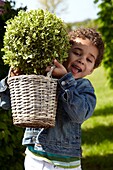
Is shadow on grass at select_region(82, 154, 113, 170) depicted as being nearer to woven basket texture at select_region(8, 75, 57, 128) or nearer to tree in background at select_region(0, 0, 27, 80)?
tree in background at select_region(0, 0, 27, 80)

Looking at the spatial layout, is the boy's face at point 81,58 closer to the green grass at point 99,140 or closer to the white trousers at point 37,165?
the white trousers at point 37,165

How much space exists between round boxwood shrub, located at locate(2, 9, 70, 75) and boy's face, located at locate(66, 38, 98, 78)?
79 mm

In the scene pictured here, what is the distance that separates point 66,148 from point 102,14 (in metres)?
9.54

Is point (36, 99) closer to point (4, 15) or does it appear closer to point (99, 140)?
point (4, 15)

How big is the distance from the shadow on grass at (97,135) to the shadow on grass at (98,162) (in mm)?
1028

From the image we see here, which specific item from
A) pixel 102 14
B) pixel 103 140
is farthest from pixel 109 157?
pixel 102 14

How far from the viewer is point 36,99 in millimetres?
2787

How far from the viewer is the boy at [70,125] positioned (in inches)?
116

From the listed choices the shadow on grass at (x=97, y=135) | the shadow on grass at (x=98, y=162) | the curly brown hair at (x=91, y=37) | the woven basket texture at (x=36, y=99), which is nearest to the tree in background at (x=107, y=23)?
the shadow on grass at (x=97, y=135)

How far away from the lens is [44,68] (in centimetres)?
286

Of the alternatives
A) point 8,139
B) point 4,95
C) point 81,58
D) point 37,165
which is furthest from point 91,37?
point 8,139

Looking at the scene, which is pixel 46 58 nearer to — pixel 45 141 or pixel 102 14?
pixel 45 141

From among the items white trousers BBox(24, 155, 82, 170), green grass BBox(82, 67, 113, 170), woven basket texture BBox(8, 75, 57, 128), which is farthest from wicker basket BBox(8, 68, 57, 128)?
green grass BBox(82, 67, 113, 170)

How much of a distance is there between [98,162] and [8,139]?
2.26m
